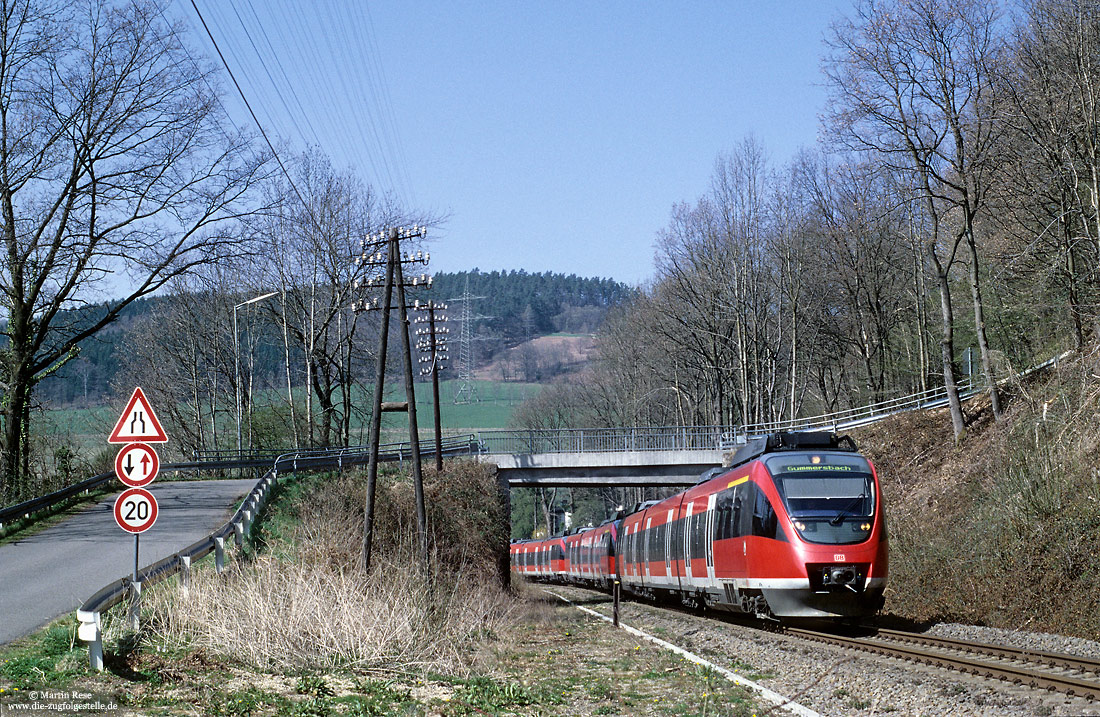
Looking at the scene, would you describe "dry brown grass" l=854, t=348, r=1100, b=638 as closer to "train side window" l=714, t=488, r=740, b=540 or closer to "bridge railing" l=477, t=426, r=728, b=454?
"train side window" l=714, t=488, r=740, b=540

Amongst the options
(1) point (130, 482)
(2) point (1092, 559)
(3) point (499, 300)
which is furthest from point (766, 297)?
(3) point (499, 300)

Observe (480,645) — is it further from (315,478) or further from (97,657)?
(315,478)

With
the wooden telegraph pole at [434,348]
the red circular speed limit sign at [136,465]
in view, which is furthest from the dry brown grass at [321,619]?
the wooden telegraph pole at [434,348]

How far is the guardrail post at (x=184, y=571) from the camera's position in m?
13.9

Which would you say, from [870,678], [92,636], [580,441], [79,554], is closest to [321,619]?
[92,636]

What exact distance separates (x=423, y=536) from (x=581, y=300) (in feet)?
505

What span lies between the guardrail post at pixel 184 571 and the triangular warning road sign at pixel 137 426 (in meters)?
1.87

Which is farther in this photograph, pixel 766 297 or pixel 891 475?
pixel 766 297

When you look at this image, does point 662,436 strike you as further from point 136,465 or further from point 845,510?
point 136,465

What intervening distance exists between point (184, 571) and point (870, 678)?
952 cm

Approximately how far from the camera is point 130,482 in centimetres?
1386

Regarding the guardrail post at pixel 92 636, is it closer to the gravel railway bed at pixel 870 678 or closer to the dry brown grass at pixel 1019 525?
the gravel railway bed at pixel 870 678

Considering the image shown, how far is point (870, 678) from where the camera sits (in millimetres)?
11773

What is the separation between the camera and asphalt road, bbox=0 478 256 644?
49.6ft
